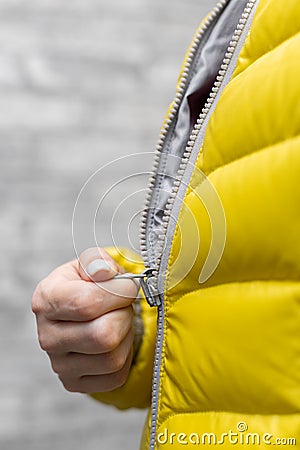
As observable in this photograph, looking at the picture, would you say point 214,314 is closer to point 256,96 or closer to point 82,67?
point 256,96

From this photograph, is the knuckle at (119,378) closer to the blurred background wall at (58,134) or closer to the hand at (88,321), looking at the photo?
the hand at (88,321)

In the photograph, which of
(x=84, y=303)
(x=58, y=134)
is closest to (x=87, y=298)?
(x=84, y=303)

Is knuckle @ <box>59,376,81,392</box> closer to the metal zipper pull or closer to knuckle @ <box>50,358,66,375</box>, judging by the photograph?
knuckle @ <box>50,358,66,375</box>

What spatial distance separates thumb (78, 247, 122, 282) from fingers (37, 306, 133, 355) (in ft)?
0.10

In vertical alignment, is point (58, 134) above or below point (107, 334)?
above

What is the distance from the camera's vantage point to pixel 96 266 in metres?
0.45

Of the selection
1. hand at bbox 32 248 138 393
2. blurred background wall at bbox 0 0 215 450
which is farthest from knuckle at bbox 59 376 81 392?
blurred background wall at bbox 0 0 215 450

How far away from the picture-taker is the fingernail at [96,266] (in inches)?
17.8

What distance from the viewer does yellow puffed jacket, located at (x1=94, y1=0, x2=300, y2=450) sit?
1.16 feet

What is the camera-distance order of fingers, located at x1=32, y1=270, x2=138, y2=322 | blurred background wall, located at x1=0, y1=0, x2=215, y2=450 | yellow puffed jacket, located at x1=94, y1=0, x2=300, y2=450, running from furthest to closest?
blurred background wall, located at x1=0, y1=0, x2=215, y2=450 < fingers, located at x1=32, y1=270, x2=138, y2=322 < yellow puffed jacket, located at x1=94, y1=0, x2=300, y2=450

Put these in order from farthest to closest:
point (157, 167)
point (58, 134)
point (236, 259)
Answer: point (58, 134)
point (157, 167)
point (236, 259)

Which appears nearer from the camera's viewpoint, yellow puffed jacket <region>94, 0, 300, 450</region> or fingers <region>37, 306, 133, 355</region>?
yellow puffed jacket <region>94, 0, 300, 450</region>

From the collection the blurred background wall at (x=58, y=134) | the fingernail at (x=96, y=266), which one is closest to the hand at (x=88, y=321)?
the fingernail at (x=96, y=266)

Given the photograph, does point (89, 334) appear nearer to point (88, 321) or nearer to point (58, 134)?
point (88, 321)
